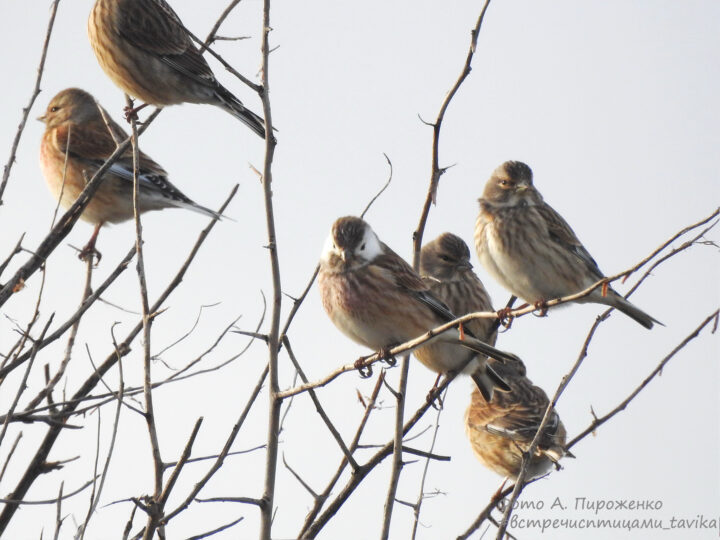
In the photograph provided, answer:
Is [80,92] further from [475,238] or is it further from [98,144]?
[475,238]

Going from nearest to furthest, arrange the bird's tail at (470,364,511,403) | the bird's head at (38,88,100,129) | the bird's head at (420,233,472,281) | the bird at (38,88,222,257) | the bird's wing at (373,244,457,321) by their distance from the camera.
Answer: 1. the bird's wing at (373,244,457,321)
2. the bird's tail at (470,364,511,403)
3. the bird's head at (420,233,472,281)
4. the bird at (38,88,222,257)
5. the bird's head at (38,88,100,129)

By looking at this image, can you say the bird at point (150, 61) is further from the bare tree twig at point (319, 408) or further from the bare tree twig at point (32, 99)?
the bare tree twig at point (319, 408)

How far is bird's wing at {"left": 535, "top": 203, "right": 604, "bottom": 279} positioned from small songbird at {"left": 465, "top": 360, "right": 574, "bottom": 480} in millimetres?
1318

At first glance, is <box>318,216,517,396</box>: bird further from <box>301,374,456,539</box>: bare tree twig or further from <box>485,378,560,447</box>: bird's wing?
<box>485,378,560,447</box>: bird's wing

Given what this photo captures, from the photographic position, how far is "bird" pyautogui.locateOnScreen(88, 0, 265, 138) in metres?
7.75

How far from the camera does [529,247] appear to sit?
7477mm

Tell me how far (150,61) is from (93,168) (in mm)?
1267

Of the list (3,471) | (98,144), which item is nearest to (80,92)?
(98,144)

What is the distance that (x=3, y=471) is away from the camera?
4.07 m

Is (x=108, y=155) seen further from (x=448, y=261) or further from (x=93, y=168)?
(x=448, y=261)

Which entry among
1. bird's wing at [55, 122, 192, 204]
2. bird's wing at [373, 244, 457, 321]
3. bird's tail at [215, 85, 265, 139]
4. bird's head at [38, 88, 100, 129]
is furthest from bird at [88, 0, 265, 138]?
bird's wing at [373, 244, 457, 321]

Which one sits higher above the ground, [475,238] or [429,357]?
[475,238]

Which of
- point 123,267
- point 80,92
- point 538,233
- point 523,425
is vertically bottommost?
point 123,267

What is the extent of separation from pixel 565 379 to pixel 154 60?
4.86 metres
